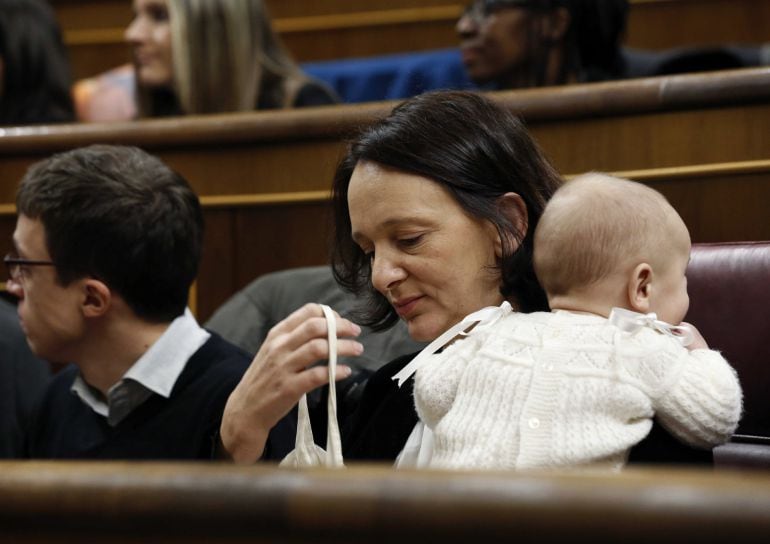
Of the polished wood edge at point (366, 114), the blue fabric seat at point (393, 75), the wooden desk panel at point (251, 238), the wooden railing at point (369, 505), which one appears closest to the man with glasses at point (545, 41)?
the blue fabric seat at point (393, 75)

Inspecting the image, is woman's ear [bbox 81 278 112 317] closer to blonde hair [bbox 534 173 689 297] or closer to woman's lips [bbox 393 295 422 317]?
woman's lips [bbox 393 295 422 317]

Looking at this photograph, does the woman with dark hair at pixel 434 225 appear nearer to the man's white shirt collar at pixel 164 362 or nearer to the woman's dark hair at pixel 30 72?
the man's white shirt collar at pixel 164 362

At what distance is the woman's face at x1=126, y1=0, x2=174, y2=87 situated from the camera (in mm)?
1933

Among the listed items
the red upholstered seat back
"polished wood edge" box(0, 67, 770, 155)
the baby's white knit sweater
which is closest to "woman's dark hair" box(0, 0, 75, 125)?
"polished wood edge" box(0, 67, 770, 155)

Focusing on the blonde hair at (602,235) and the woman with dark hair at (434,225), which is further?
the woman with dark hair at (434,225)

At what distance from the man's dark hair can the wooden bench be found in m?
1.29

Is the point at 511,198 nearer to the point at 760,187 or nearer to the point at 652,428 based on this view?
the point at 652,428

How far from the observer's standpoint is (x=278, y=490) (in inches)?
18.8

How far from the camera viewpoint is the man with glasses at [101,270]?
4.01 feet

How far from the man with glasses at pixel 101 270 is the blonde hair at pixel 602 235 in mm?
461

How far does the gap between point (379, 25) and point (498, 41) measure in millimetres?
705

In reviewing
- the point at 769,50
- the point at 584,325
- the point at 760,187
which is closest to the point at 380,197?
the point at 584,325

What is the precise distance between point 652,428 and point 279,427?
1.26 feet

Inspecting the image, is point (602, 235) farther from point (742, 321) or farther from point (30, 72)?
point (30, 72)
